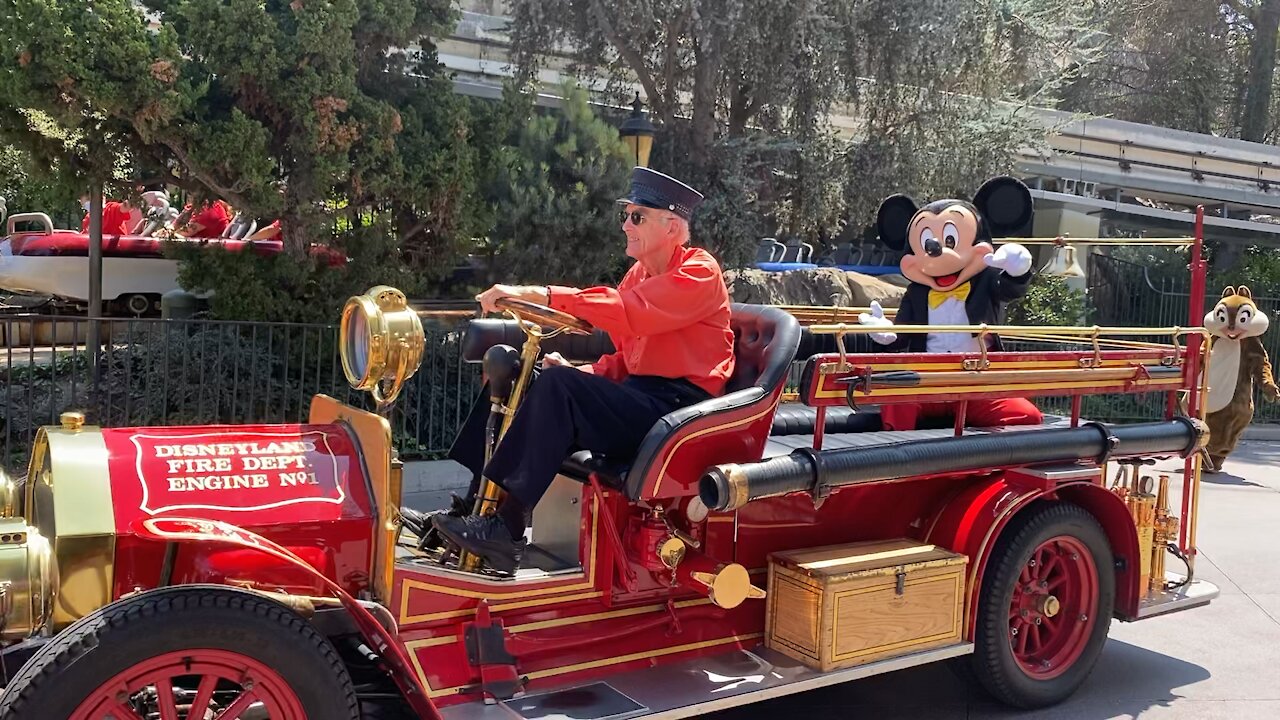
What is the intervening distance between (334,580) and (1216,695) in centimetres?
350

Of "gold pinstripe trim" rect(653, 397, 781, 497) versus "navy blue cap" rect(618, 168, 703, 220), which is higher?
"navy blue cap" rect(618, 168, 703, 220)

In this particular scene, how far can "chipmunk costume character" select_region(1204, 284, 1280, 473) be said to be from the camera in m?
9.06

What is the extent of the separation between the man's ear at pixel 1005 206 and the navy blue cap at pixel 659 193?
6.27ft

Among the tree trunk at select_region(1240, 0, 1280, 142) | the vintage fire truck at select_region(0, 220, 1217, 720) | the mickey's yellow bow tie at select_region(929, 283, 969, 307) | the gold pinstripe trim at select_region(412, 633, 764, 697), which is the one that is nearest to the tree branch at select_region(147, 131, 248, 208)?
the vintage fire truck at select_region(0, 220, 1217, 720)

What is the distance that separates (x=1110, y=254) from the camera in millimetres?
13930

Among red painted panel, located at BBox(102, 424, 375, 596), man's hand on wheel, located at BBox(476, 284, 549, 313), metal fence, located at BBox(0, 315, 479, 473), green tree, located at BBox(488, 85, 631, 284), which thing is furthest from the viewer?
green tree, located at BBox(488, 85, 631, 284)

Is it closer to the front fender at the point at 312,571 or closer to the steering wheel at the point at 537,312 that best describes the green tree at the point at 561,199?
the steering wheel at the point at 537,312

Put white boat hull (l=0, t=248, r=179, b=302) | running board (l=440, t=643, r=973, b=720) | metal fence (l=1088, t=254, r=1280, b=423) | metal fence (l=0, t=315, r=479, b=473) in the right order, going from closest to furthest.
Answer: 1. running board (l=440, t=643, r=973, b=720)
2. metal fence (l=0, t=315, r=479, b=473)
3. white boat hull (l=0, t=248, r=179, b=302)
4. metal fence (l=1088, t=254, r=1280, b=423)

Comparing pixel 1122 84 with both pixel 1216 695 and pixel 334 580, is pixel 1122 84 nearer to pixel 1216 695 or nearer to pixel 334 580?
pixel 1216 695

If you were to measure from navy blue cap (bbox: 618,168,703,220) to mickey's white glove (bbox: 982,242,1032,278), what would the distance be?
1701 mm

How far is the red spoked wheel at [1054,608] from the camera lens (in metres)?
4.04

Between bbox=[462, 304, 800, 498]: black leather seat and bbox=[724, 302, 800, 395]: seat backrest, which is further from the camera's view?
bbox=[724, 302, 800, 395]: seat backrest

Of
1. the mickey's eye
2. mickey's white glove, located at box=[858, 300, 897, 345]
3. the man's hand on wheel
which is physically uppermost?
the mickey's eye

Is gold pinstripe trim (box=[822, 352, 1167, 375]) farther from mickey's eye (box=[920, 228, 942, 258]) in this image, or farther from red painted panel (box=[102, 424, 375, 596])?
red painted panel (box=[102, 424, 375, 596])
